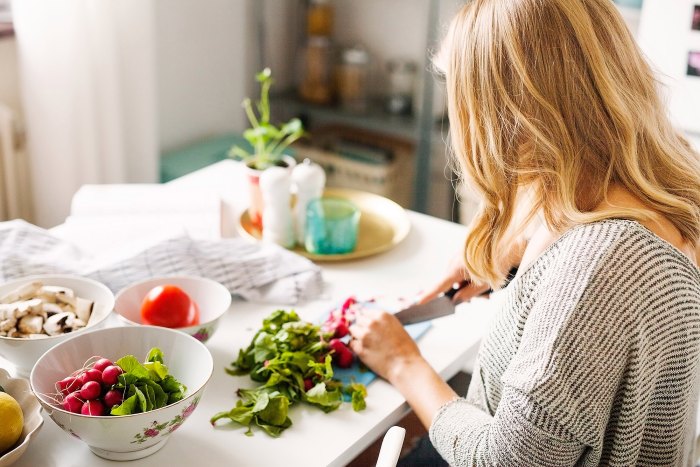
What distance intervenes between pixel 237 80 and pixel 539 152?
2.23 metres

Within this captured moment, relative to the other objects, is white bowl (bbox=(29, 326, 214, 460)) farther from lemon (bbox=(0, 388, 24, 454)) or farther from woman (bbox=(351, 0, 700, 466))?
woman (bbox=(351, 0, 700, 466))

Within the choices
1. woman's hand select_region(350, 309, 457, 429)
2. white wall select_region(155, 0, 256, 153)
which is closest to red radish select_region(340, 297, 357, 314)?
woman's hand select_region(350, 309, 457, 429)

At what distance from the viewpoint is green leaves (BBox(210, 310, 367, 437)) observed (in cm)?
104

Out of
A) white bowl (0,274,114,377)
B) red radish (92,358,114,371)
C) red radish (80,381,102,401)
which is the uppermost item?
red radish (92,358,114,371)

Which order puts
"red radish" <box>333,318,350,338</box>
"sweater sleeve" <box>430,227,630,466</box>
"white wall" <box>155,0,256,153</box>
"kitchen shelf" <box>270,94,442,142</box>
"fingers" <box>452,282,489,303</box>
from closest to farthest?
1. "sweater sleeve" <box>430,227,630,466</box>
2. "red radish" <box>333,318,350,338</box>
3. "fingers" <box>452,282,489,303</box>
4. "white wall" <box>155,0,256,153</box>
5. "kitchen shelf" <box>270,94,442,142</box>

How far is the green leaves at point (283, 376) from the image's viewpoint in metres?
1.04

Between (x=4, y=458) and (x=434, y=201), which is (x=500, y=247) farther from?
(x=434, y=201)

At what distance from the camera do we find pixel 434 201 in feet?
10.5

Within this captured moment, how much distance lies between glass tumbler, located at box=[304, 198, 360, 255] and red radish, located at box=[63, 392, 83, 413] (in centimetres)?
67

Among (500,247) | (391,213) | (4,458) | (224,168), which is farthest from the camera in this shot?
(224,168)

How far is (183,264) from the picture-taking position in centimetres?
135

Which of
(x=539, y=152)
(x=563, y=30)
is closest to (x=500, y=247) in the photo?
(x=539, y=152)

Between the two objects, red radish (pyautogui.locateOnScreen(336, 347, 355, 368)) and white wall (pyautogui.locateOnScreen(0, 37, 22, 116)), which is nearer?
red radish (pyautogui.locateOnScreen(336, 347, 355, 368))

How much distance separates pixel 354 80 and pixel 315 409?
6.88 feet
